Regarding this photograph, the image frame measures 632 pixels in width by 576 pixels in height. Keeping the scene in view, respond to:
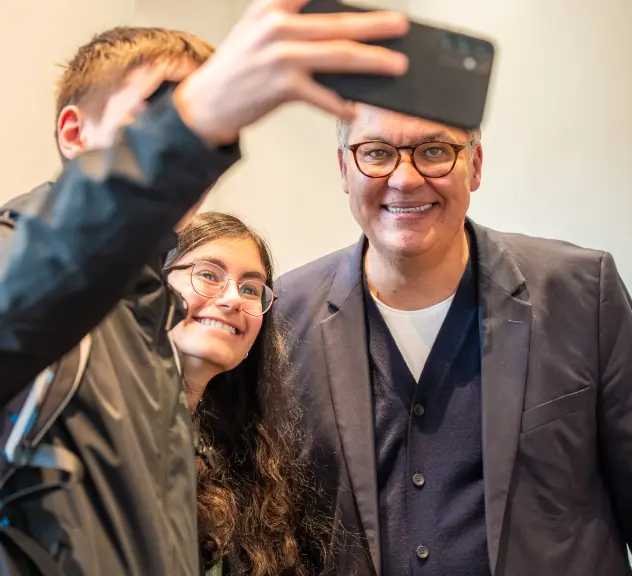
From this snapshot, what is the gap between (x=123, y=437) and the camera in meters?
0.47

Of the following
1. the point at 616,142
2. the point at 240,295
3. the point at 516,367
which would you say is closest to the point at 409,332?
the point at 516,367

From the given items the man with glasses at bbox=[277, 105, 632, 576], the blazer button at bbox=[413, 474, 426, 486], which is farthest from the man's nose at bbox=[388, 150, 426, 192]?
the blazer button at bbox=[413, 474, 426, 486]

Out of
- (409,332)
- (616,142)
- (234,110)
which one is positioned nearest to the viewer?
(234,110)

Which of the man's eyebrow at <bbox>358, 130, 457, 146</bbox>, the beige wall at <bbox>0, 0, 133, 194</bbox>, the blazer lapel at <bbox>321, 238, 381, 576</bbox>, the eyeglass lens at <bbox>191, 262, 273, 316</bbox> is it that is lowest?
the blazer lapel at <bbox>321, 238, 381, 576</bbox>

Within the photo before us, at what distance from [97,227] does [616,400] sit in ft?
3.40

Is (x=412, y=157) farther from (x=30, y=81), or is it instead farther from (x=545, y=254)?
(x=30, y=81)

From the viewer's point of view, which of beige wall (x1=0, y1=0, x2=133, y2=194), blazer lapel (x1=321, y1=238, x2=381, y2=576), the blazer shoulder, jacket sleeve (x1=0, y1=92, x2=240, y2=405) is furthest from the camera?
beige wall (x1=0, y1=0, x2=133, y2=194)

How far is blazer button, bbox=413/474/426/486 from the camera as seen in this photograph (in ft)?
3.72

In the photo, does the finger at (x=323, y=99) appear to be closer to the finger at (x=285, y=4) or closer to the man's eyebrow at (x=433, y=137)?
the finger at (x=285, y=4)

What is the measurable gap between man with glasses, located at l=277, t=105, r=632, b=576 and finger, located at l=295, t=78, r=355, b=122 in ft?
2.61

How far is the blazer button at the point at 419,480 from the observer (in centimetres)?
113

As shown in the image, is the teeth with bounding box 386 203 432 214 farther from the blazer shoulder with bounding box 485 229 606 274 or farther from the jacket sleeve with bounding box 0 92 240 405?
the jacket sleeve with bounding box 0 92 240 405

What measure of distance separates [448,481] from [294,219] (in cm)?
114

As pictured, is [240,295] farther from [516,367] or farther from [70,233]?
[70,233]
